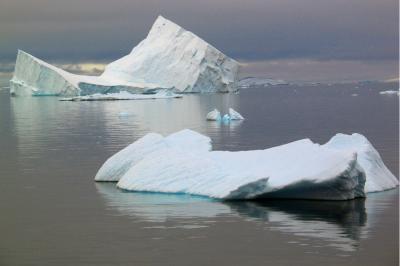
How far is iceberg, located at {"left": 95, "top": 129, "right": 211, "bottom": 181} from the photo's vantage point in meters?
16.3

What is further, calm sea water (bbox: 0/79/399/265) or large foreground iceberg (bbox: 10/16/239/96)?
large foreground iceberg (bbox: 10/16/239/96)

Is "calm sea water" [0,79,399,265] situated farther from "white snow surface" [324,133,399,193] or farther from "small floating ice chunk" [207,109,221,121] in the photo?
"small floating ice chunk" [207,109,221,121]

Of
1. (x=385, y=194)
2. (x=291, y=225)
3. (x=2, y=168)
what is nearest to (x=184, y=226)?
(x=291, y=225)

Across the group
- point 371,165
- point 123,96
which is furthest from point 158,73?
point 371,165

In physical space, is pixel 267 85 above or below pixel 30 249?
above

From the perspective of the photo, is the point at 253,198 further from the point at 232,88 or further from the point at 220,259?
the point at 232,88

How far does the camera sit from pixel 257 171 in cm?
1420

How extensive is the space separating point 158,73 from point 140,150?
66.1 metres

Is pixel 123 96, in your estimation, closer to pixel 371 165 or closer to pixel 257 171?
pixel 371 165

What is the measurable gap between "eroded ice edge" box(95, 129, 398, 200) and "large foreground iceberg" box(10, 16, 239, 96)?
5737 cm

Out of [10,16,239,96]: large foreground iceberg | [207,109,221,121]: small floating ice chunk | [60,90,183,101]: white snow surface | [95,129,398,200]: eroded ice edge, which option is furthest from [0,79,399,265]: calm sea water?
[10,16,239,96]: large foreground iceberg

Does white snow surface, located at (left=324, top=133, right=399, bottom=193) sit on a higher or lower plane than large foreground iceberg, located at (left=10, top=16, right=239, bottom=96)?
lower

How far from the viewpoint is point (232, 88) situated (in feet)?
307

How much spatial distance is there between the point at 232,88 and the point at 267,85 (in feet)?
346
